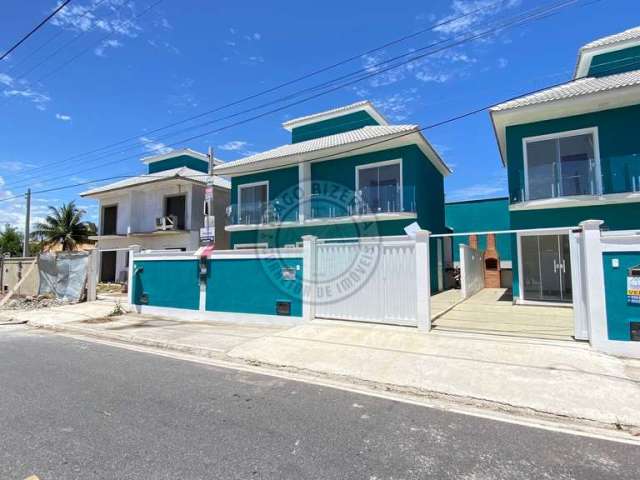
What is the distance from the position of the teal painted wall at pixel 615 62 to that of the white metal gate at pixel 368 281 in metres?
13.6

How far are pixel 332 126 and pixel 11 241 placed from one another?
1725 inches

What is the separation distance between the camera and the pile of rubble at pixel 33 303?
1571 cm

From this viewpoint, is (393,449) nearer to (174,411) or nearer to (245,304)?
(174,411)

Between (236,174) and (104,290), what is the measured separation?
10177 millimetres

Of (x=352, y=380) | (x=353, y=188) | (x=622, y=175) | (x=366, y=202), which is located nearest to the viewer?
(x=352, y=380)

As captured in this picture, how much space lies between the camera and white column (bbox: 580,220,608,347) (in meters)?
6.77

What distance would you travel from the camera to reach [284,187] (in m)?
19.3

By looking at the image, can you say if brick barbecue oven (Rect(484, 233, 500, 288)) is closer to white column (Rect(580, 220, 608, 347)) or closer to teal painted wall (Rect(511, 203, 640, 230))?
teal painted wall (Rect(511, 203, 640, 230))

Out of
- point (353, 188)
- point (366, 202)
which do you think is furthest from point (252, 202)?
point (366, 202)

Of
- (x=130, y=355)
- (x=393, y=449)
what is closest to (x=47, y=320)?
(x=130, y=355)

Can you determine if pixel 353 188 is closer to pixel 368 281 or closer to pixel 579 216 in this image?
pixel 579 216

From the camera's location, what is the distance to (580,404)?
4707 mm

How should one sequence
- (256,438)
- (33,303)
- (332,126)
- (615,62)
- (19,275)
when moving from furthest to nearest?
(332,126) < (19,275) < (33,303) < (615,62) < (256,438)

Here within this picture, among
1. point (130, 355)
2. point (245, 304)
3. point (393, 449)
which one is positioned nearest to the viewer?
point (393, 449)
